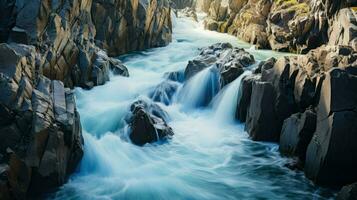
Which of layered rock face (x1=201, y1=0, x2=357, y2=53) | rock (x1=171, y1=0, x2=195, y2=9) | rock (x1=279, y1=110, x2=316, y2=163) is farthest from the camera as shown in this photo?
rock (x1=171, y1=0, x2=195, y2=9)

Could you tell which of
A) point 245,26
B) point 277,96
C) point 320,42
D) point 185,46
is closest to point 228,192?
point 277,96

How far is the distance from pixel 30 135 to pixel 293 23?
25.1 meters

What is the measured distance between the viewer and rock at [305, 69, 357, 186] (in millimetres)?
12055

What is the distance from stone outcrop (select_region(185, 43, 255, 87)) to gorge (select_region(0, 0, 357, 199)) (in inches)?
2.8

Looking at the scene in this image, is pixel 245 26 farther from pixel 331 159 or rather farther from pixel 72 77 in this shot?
pixel 331 159

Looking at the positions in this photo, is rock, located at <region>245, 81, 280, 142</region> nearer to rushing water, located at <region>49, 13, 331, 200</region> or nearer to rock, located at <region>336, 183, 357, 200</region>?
rushing water, located at <region>49, 13, 331, 200</region>

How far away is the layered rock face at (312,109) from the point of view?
12.1 m

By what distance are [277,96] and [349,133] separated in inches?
160

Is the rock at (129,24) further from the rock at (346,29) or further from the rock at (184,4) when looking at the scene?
the rock at (184,4)

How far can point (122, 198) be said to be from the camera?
11625mm

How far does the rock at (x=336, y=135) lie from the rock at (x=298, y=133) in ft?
2.50

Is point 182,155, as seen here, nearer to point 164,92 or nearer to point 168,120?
point 168,120

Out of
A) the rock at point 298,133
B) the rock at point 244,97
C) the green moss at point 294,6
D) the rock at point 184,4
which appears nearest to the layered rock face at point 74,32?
the rock at point 244,97

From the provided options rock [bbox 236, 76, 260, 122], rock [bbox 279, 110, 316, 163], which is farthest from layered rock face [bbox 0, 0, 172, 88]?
rock [bbox 279, 110, 316, 163]
